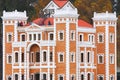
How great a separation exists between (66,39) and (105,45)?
24.9 feet

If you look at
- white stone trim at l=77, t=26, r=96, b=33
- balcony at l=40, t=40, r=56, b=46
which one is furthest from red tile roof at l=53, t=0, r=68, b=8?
balcony at l=40, t=40, r=56, b=46

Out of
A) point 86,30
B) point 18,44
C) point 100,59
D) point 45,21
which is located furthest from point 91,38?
point 18,44

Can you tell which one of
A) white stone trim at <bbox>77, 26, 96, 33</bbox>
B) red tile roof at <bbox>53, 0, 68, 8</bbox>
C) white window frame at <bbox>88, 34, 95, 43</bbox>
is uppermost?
red tile roof at <bbox>53, 0, 68, 8</bbox>

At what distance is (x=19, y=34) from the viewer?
127 m

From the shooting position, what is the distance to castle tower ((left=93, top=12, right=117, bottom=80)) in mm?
128625

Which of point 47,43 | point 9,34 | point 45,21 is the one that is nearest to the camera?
point 47,43

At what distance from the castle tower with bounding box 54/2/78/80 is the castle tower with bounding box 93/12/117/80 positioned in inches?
239

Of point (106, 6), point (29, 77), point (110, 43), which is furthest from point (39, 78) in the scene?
point (106, 6)

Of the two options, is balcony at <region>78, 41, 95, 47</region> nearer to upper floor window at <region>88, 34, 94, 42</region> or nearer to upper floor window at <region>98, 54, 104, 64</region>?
upper floor window at <region>88, 34, 94, 42</region>

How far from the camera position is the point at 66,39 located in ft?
402

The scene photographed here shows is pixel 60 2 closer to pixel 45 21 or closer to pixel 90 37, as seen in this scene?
pixel 45 21

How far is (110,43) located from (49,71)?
9970 millimetres

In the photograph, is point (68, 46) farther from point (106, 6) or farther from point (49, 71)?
point (106, 6)

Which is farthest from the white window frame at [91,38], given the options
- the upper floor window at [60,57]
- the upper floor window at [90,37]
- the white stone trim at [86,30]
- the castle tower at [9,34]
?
the castle tower at [9,34]
